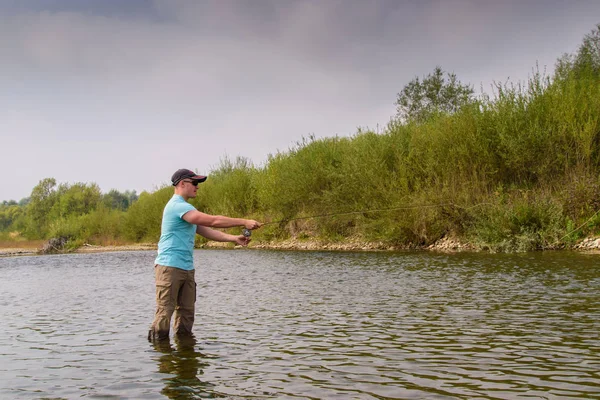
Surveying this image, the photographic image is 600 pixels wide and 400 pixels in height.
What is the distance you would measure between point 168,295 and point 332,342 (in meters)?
2.37

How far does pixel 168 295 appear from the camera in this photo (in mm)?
7656

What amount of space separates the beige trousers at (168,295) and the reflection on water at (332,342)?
0.29m

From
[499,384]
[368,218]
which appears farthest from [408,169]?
[499,384]

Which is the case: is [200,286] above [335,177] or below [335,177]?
below

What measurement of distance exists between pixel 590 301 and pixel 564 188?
48.4 feet

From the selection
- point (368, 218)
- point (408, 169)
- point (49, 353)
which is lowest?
point (49, 353)

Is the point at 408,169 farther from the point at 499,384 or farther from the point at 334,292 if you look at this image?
the point at 499,384

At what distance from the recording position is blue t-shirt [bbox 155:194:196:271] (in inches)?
304

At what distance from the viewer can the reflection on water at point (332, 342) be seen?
5.72 meters

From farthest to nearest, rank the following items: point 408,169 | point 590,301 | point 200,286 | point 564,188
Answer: point 408,169 < point 564,188 < point 200,286 < point 590,301

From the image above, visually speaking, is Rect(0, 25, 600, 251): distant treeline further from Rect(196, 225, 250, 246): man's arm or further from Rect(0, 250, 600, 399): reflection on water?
Rect(196, 225, 250, 246): man's arm

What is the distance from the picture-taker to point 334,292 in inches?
530

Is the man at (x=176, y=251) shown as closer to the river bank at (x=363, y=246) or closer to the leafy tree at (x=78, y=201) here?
the river bank at (x=363, y=246)

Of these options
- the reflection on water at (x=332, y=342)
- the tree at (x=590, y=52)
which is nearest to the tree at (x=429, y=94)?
the tree at (x=590, y=52)
